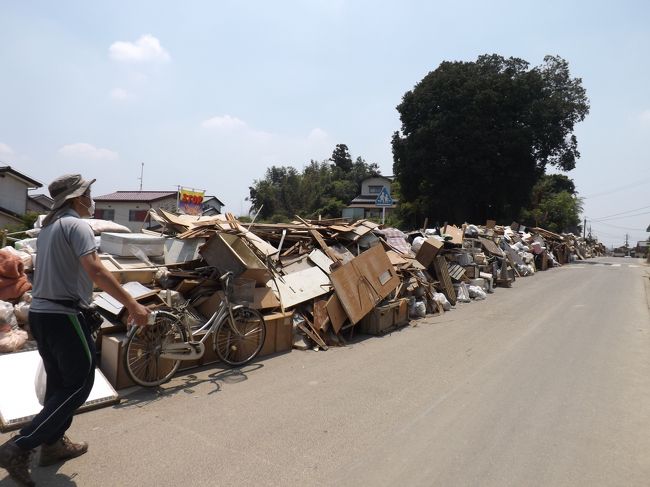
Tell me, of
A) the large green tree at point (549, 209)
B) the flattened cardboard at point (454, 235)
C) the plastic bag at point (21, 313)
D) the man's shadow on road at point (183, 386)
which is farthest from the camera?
the large green tree at point (549, 209)

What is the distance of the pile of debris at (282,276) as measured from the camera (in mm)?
5762

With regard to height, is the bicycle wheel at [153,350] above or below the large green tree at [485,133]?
below

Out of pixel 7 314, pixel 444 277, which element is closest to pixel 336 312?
pixel 7 314

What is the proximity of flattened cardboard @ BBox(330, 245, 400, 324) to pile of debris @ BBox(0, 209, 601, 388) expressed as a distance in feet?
0.06

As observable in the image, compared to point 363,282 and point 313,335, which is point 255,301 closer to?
point 313,335

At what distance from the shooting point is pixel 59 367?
114 inches

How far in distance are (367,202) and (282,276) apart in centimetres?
4453

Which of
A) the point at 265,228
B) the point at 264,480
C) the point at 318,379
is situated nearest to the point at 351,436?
the point at 264,480

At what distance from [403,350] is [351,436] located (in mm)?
3073

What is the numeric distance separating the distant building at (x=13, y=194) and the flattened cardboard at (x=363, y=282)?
2483 centimetres

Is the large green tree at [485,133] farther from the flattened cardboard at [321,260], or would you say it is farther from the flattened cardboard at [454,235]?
the flattened cardboard at [321,260]

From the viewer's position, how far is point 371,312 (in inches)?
302

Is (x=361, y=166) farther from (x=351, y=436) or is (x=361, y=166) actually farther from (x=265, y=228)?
(x=351, y=436)

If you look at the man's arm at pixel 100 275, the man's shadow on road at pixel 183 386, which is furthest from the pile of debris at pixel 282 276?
the man's arm at pixel 100 275
